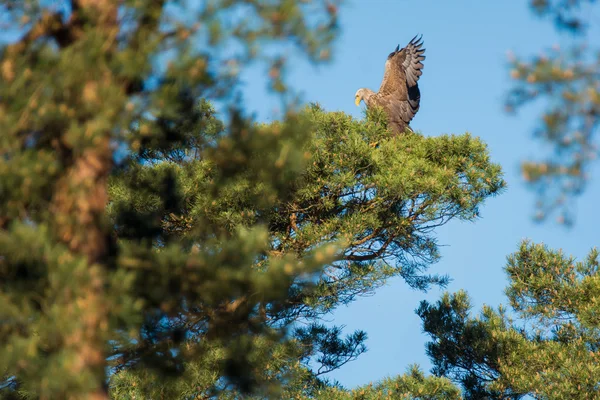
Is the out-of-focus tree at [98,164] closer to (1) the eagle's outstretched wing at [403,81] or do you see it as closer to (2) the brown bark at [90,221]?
(2) the brown bark at [90,221]

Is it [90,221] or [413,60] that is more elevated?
[413,60]

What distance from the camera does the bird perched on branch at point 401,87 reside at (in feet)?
46.9

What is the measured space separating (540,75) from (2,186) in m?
3.91

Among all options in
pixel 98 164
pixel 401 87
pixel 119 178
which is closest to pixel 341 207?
pixel 401 87

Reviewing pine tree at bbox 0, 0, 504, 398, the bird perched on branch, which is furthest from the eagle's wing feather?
pine tree at bbox 0, 0, 504, 398

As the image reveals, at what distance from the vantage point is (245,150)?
18.1 ft

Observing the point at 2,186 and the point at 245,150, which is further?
the point at 245,150

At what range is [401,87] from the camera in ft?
48.2

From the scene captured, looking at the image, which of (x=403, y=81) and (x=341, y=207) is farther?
(x=403, y=81)

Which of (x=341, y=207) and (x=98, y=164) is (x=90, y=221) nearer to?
(x=98, y=164)

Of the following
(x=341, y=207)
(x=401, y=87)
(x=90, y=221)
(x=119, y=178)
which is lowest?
(x=90, y=221)

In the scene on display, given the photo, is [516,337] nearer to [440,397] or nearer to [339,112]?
[440,397]

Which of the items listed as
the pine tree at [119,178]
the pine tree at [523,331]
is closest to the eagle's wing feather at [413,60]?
the pine tree at [523,331]

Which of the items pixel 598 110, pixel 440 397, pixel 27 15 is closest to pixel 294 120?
pixel 27 15
